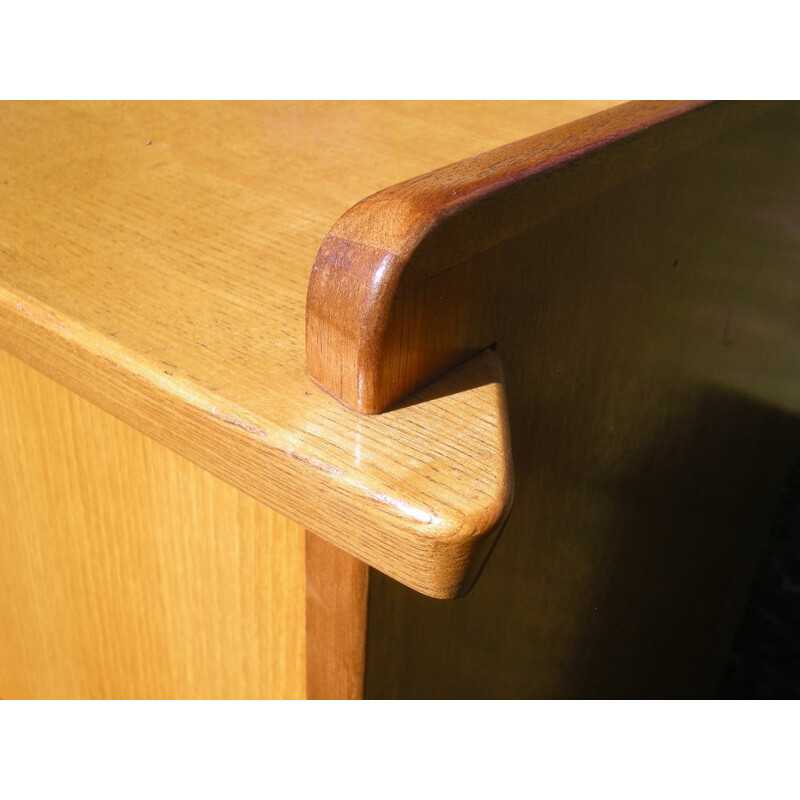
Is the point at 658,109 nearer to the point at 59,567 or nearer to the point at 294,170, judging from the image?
the point at 294,170

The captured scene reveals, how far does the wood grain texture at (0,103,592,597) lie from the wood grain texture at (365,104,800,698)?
7 cm

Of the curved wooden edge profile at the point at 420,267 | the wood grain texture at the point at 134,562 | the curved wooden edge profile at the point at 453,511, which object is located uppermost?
the curved wooden edge profile at the point at 420,267

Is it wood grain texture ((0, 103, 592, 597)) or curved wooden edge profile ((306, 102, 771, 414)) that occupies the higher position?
curved wooden edge profile ((306, 102, 771, 414))

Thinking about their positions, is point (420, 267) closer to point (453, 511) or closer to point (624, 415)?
point (453, 511)

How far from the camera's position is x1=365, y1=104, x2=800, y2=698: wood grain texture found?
1.55 feet

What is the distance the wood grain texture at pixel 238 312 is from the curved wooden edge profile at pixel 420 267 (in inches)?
0.5

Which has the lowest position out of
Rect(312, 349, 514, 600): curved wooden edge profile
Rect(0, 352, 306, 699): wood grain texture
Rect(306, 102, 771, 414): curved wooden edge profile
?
Rect(0, 352, 306, 699): wood grain texture

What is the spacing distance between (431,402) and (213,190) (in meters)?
0.22

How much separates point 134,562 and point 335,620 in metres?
0.16

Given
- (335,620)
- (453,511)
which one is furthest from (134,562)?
(453,511)

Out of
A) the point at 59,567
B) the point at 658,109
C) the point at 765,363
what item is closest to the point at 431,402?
the point at 658,109

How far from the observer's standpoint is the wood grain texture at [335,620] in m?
0.41

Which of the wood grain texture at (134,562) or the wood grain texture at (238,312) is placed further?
the wood grain texture at (134,562)

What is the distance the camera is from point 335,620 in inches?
16.6
